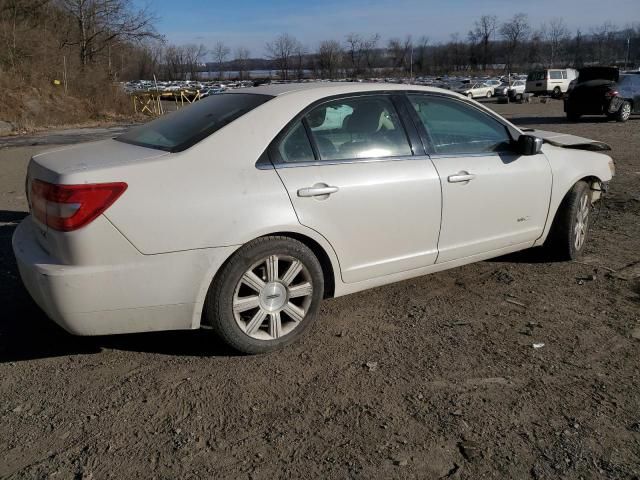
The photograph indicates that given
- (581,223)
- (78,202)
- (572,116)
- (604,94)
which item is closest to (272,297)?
(78,202)

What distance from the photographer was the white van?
4125 cm

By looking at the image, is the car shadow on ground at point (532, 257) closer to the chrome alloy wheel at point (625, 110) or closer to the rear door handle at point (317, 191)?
the rear door handle at point (317, 191)

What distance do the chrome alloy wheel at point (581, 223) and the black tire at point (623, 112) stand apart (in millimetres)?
15893

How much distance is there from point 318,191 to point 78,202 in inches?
51.2

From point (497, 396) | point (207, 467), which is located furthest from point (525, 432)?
point (207, 467)

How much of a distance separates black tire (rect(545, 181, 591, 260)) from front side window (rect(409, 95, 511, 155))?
2.83ft

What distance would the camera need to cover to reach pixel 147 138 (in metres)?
3.69

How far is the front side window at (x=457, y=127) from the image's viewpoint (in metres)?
4.02

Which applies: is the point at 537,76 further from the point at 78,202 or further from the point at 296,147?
the point at 78,202

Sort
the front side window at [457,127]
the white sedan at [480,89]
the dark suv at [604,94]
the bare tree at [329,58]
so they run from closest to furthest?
the front side window at [457,127] → the dark suv at [604,94] → the white sedan at [480,89] → the bare tree at [329,58]

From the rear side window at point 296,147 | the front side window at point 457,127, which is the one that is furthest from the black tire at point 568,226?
the rear side window at point 296,147

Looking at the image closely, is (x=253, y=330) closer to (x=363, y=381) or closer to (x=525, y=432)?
(x=363, y=381)

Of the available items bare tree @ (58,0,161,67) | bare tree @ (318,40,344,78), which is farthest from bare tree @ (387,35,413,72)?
bare tree @ (58,0,161,67)

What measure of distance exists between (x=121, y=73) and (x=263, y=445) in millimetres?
43671
